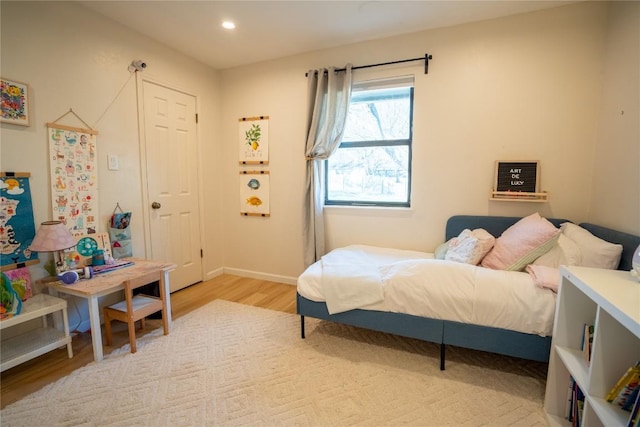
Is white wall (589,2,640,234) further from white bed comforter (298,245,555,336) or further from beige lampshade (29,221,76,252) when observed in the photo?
Answer: beige lampshade (29,221,76,252)

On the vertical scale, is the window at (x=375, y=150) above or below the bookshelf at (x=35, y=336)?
above

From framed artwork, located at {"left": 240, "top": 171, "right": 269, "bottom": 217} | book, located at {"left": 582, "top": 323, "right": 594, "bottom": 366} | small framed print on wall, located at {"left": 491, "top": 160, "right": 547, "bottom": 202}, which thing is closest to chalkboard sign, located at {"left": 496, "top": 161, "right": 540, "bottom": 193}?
small framed print on wall, located at {"left": 491, "top": 160, "right": 547, "bottom": 202}

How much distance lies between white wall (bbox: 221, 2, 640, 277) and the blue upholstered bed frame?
0.82 ft

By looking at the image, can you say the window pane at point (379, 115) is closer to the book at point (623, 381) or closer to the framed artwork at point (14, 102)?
the book at point (623, 381)

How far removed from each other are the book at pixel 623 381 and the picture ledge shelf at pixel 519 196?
1.54 m

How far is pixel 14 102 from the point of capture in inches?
77.8

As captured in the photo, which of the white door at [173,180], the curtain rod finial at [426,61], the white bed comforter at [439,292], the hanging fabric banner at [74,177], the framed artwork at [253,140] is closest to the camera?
the white bed comforter at [439,292]

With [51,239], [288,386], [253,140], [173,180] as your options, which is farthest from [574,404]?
[173,180]

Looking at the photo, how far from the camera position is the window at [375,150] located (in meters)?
2.99

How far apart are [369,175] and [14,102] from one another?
289 centimetres

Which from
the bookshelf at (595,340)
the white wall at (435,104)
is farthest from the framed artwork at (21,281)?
the bookshelf at (595,340)

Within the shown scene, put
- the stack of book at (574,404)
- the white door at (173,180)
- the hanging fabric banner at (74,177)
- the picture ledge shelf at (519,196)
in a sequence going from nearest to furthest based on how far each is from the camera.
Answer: the stack of book at (574,404) < the hanging fabric banner at (74,177) < the picture ledge shelf at (519,196) < the white door at (173,180)

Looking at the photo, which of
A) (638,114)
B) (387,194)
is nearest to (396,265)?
(387,194)

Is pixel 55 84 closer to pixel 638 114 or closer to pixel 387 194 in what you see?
pixel 387 194
